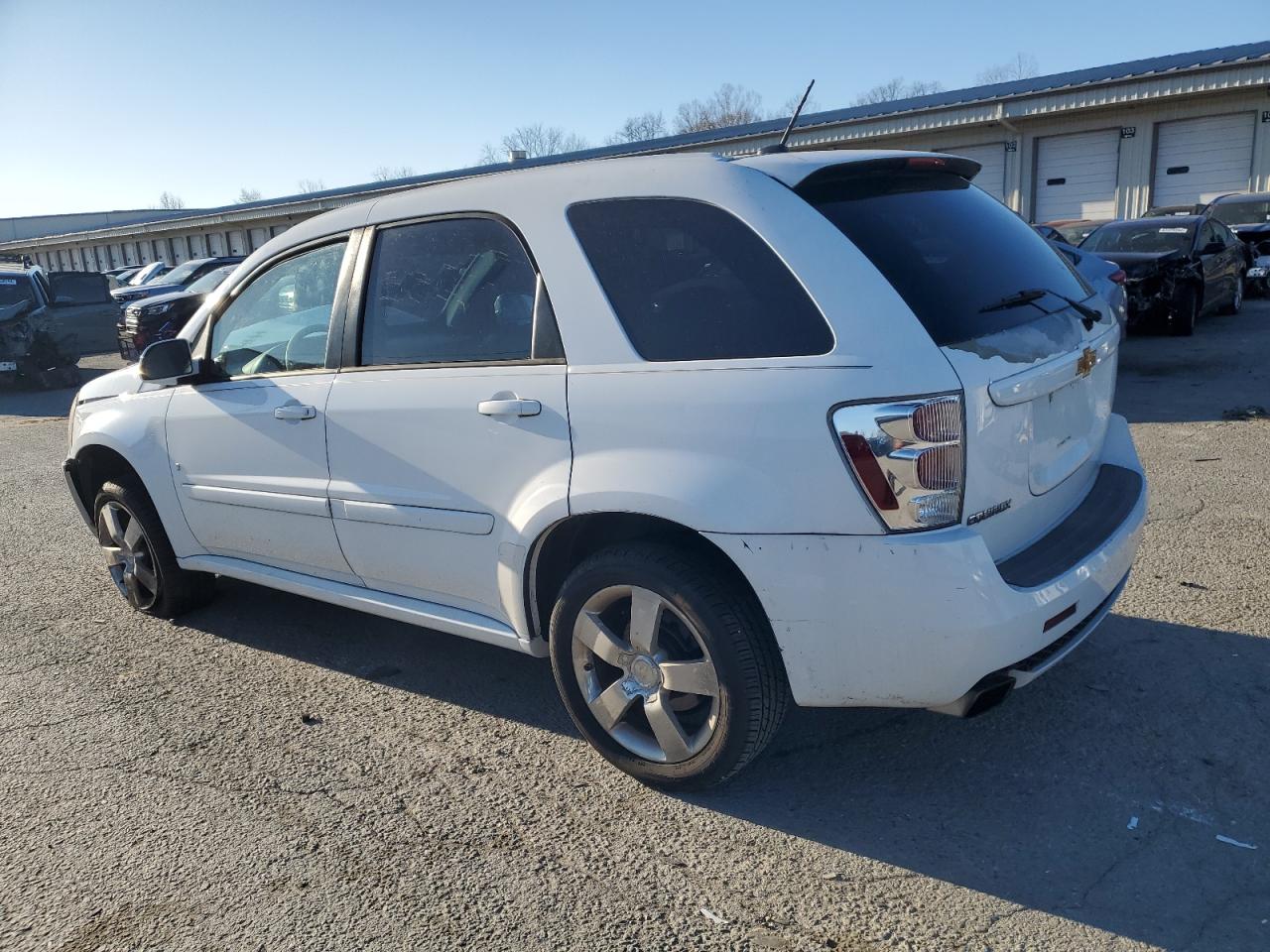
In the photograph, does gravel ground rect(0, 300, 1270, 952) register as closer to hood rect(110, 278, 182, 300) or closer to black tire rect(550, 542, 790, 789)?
black tire rect(550, 542, 790, 789)

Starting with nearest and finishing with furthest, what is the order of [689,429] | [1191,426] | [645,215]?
[689,429]
[645,215]
[1191,426]

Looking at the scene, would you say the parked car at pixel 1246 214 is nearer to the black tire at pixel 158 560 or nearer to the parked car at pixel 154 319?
the parked car at pixel 154 319

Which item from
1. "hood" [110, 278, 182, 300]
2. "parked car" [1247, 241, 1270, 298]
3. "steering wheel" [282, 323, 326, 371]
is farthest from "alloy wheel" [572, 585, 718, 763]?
"hood" [110, 278, 182, 300]

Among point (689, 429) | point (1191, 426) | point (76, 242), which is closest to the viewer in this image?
point (689, 429)

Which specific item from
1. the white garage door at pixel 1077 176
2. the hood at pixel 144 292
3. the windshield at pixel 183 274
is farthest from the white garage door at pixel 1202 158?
the windshield at pixel 183 274

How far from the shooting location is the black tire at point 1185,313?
1244 cm

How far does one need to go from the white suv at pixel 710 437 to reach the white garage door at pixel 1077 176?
22739 millimetres

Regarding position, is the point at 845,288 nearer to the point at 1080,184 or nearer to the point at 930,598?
the point at 930,598

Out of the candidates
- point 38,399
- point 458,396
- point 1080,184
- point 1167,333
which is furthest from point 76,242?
point 458,396

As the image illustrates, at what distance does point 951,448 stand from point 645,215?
45.4 inches

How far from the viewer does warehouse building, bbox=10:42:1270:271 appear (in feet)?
69.3

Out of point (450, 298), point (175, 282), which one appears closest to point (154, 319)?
point (175, 282)

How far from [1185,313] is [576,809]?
40.1 feet

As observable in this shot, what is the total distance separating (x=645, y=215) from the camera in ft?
9.88
